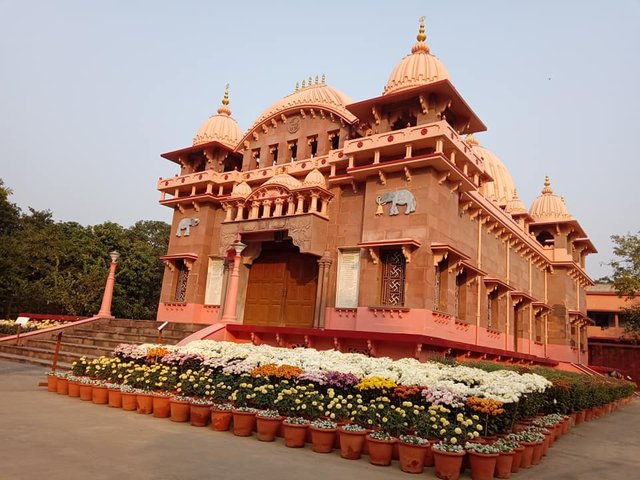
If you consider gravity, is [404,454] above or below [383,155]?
below

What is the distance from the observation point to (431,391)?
7.07 meters

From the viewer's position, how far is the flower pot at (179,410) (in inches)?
316

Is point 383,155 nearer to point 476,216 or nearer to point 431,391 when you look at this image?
point 476,216

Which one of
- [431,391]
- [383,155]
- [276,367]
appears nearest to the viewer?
[431,391]

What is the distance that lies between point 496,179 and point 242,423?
24620mm

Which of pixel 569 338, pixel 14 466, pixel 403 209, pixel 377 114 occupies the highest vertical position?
pixel 377 114

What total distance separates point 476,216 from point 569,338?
11533 mm

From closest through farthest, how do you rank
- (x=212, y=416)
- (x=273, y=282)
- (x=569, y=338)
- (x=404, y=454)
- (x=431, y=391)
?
1. (x=404, y=454)
2. (x=431, y=391)
3. (x=212, y=416)
4. (x=273, y=282)
5. (x=569, y=338)

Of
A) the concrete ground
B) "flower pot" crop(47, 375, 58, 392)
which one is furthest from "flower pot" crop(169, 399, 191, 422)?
"flower pot" crop(47, 375, 58, 392)

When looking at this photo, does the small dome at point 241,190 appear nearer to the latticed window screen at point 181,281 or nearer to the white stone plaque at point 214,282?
the white stone plaque at point 214,282

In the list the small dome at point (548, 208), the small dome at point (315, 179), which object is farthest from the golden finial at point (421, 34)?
the small dome at point (548, 208)

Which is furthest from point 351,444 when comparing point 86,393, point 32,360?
point 32,360

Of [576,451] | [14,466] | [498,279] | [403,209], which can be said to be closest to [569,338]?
[498,279]

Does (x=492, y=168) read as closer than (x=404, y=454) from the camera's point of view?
No
